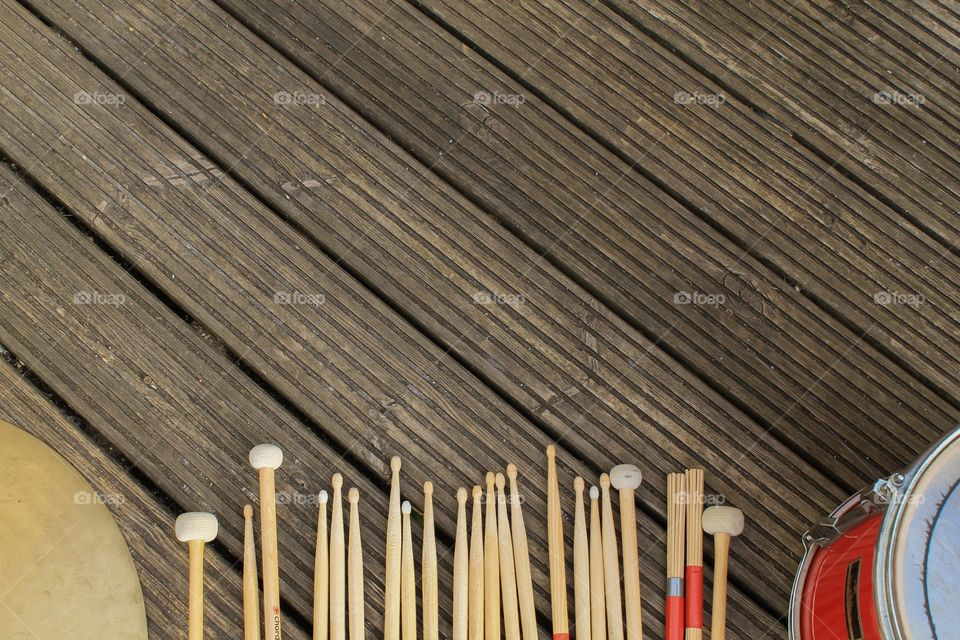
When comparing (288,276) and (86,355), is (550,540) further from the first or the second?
(86,355)

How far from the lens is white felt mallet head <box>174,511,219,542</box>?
5.48 ft

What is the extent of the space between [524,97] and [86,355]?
1.05 metres

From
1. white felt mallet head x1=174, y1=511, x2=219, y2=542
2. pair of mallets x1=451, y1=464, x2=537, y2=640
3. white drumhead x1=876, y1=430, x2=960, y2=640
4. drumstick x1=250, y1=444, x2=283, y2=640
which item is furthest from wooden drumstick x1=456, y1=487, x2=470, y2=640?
white drumhead x1=876, y1=430, x2=960, y2=640

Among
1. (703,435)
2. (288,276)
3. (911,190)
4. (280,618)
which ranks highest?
(911,190)

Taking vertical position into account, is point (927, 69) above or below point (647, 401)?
above

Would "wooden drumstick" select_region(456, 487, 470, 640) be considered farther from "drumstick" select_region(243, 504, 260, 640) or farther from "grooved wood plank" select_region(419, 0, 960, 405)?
"grooved wood plank" select_region(419, 0, 960, 405)

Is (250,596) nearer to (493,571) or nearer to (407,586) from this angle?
(407,586)

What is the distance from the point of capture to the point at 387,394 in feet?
5.88

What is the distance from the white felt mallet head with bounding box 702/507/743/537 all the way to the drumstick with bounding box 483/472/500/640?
0.41m

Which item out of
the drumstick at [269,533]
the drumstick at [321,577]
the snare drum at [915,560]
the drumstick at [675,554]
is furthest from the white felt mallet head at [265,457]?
the snare drum at [915,560]

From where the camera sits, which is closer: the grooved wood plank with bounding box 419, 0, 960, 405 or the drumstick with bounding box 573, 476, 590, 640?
the drumstick with bounding box 573, 476, 590, 640

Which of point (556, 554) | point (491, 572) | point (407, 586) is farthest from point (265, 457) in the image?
point (556, 554)

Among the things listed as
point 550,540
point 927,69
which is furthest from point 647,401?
point 927,69

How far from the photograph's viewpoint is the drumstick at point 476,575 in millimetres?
1692
